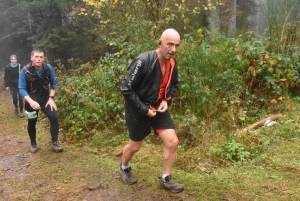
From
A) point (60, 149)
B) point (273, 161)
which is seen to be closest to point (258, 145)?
point (273, 161)

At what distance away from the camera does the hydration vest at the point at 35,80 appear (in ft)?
17.6

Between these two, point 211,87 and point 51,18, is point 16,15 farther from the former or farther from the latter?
point 211,87

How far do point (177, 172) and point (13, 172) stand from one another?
9.24 feet

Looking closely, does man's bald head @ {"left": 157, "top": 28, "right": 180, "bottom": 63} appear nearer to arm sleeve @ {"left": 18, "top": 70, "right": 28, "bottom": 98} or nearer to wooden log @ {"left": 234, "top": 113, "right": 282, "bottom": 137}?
wooden log @ {"left": 234, "top": 113, "right": 282, "bottom": 137}

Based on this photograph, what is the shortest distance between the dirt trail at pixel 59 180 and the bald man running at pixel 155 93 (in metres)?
0.51

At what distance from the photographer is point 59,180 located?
4801 mm

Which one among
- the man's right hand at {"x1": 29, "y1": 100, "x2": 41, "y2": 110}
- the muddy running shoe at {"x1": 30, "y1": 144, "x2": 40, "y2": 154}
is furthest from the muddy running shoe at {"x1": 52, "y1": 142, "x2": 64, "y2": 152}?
the man's right hand at {"x1": 29, "y1": 100, "x2": 41, "y2": 110}

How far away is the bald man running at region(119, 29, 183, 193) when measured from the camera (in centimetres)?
367

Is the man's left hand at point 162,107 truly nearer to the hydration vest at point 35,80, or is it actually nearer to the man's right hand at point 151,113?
the man's right hand at point 151,113

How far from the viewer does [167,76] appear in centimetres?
388

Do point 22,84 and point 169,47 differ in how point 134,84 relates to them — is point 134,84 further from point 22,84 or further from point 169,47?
point 22,84

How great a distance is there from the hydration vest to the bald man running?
229cm

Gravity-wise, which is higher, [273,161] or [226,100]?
[226,100]

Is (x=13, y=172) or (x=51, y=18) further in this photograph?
(x=51, y=18)
